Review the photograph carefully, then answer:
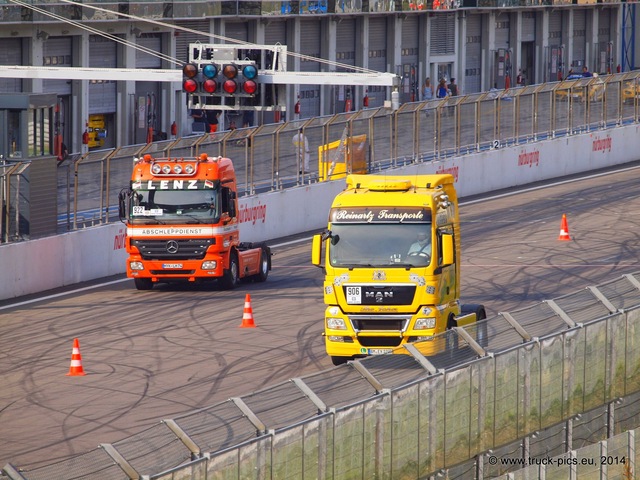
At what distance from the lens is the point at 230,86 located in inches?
944

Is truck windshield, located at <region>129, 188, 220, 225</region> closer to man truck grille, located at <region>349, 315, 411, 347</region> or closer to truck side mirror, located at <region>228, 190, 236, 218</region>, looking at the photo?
truck side mirror, located at <region>228, 190, 236, 218</region>

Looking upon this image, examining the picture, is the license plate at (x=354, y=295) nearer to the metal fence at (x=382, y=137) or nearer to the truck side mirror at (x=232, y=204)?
the truck side mirror at (x=232, y=204)

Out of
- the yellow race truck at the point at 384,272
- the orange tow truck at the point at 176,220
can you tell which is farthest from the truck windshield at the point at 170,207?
the yellow race truck at the point at 384,272

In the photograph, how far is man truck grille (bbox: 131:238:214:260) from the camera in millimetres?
28000

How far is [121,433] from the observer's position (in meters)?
17.3

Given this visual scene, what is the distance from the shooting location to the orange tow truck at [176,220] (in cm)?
2798

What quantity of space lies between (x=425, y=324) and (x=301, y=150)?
18.3 m

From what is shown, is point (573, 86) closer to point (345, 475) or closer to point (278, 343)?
point (278, 343)

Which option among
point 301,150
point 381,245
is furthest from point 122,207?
point 301,150

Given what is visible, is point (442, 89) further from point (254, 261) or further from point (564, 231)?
point (254, 261)

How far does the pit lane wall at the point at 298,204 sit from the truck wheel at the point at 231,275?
141 inches

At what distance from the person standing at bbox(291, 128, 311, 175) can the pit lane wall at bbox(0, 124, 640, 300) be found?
0.56 metres

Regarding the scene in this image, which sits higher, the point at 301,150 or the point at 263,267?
the point at 301,150

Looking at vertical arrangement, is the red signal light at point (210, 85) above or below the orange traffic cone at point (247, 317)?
above
